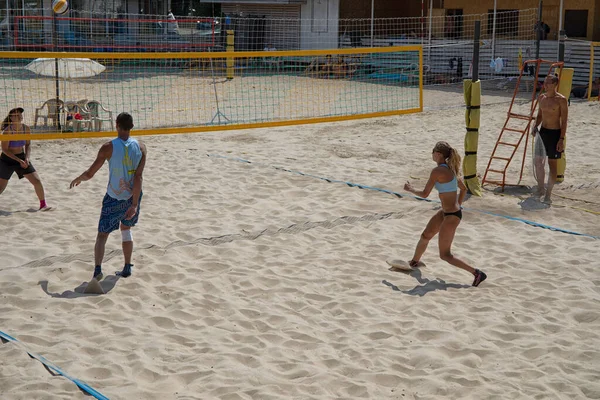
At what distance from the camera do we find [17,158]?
795 cm

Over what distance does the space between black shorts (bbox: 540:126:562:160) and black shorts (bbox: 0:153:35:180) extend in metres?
5.55

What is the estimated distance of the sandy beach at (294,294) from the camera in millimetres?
4570

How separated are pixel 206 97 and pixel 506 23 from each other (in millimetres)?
11355

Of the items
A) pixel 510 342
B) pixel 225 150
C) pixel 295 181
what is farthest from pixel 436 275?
pixel 225 150

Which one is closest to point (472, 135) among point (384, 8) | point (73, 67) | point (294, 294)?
point (294, 294)

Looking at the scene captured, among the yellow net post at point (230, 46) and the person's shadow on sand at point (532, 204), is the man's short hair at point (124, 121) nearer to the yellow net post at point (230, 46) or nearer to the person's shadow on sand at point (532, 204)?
the person's shadow on sand at point (532, 204)

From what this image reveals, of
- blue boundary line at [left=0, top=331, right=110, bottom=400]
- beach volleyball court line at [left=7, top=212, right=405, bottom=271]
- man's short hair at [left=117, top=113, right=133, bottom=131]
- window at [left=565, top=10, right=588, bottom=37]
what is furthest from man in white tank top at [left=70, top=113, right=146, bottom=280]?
window at [left=565, top=10, right=588, bottom=37]

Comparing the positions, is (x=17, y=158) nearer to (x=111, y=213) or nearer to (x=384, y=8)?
(x=111, y=213)

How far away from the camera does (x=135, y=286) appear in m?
5.98

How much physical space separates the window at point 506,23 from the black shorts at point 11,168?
19003mm

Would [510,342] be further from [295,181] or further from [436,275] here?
[295,181]

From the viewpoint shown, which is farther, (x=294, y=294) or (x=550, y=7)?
(x=550, y=7)

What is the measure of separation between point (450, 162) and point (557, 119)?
10.6ft

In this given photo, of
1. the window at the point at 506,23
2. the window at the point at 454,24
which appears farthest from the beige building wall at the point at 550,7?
the window at the point at 454,24
